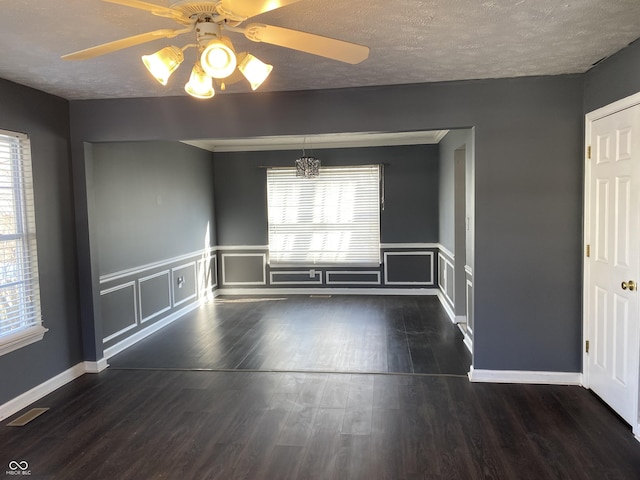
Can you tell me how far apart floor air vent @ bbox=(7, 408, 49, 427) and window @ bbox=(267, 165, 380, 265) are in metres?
4.48

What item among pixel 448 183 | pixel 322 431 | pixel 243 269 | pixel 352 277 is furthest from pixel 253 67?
pixel 243 269

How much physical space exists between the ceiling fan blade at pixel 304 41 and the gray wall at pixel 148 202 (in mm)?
3154

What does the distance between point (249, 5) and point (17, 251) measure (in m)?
2.94

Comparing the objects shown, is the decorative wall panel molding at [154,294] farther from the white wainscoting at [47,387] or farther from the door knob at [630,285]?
the door knob at [630,285]

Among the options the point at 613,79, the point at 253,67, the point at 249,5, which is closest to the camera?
the point at 249,5

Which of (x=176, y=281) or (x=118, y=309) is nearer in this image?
(x=118, y=309)

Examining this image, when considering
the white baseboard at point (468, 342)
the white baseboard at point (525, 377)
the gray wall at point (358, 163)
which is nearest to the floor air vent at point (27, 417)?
the white baseboard at point (525, 377)

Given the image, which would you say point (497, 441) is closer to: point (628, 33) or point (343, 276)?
point (628, 33)

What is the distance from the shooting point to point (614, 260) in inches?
122

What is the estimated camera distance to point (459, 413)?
3.18 meters

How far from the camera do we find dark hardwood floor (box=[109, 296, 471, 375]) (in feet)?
13.8

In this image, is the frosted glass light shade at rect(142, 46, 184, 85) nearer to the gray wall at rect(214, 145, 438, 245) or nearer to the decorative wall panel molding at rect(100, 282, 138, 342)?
the decorative wall panel molding at rect(100, 282, 138, 342)

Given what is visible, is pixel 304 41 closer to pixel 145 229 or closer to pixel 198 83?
pixel 198 83

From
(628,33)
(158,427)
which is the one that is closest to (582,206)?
(628,33)
